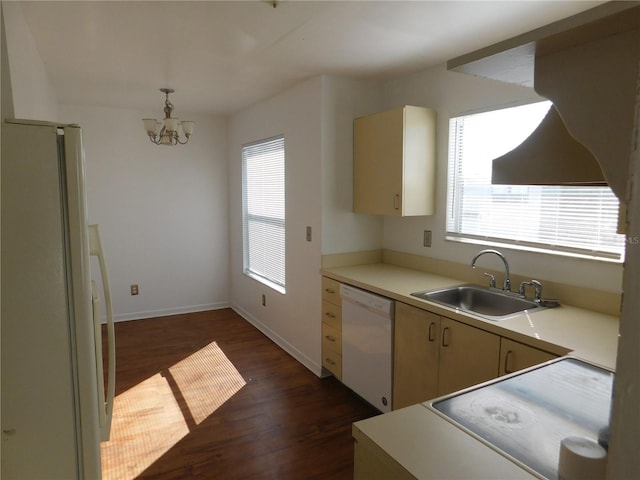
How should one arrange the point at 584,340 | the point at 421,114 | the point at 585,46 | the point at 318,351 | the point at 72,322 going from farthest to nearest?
the point at 318,351
the point at 421,114
the point at 584,340
the point at 72,322
the point at 585,46

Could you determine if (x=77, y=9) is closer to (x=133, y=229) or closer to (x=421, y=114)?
(x=421, y=114)

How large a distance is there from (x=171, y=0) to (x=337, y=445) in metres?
2.61

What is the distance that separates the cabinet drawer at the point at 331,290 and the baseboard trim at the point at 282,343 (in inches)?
24.5

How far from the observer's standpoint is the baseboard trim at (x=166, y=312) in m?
4.99

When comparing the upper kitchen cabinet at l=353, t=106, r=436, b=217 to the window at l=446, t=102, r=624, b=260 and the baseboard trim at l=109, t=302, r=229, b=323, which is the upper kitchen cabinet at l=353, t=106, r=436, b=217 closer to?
the window at l=446, t=102, r=624, b=260

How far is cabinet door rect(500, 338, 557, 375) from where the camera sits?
5.91ft

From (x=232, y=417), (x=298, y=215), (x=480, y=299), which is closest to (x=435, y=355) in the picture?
(x=480, y=299)

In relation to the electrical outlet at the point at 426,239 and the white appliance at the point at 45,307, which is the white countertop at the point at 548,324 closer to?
the electrical outlet at the point at 426,239

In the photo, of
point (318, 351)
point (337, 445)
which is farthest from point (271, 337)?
point (337, 445)

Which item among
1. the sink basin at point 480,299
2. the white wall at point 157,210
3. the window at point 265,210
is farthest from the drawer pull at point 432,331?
the white wall at point 157,210

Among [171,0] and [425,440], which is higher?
[171,0]

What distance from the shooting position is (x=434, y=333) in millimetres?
2340

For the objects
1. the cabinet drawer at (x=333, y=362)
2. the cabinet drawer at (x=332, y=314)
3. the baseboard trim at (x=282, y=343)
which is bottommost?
the baseboard trim at (x=282, y=343)

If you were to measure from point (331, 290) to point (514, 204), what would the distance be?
1.44m
